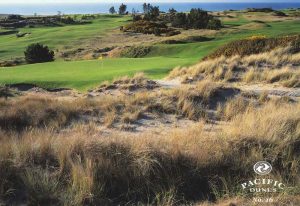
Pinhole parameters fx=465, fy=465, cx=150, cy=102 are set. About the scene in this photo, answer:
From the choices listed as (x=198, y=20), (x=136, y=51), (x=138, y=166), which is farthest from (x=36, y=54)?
(x=138, y=166)

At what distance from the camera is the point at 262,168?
7.04 m

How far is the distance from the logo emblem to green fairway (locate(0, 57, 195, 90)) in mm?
12324

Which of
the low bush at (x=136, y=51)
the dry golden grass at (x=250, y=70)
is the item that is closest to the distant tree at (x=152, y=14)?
the low bush at (x=136, y=51)

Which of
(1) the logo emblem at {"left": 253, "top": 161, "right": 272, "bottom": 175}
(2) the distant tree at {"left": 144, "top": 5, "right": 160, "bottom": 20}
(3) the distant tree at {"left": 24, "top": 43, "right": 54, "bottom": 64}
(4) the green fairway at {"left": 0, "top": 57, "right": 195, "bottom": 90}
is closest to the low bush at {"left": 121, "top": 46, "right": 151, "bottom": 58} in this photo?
(3) the distant tree at {"left": 24, "top": 43, "right": 54, "bottom": 64}

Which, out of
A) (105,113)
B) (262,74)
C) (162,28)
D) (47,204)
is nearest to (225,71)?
(262,74)

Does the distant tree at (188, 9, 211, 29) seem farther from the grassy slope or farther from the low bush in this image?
the grassy slope

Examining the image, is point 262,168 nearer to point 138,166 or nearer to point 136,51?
point 138,166

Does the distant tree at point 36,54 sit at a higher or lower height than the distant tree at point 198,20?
lower

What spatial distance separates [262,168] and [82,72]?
17093 millimetres

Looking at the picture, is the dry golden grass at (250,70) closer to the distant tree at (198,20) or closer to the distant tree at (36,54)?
the distant tree at (36,54)

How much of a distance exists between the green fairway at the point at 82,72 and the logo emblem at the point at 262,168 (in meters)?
12.3

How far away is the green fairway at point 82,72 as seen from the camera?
20.0 m

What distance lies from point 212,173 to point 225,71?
11.7 m

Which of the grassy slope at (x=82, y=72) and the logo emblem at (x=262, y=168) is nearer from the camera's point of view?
the logo emblem at (x=262, y=168)
